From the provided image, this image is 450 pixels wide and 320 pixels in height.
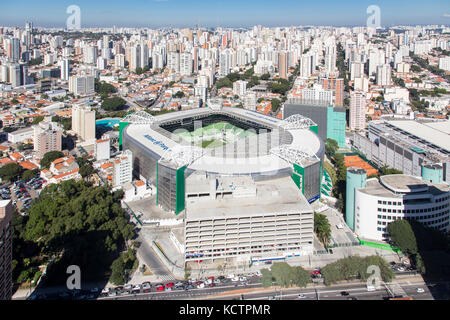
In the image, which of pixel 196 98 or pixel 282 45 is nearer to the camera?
pixel 196 98

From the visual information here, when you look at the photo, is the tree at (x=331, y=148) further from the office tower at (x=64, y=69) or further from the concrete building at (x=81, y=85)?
the office tower at (x=64, y=69)

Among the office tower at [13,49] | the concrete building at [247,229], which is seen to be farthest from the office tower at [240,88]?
the office tower at [13,49]

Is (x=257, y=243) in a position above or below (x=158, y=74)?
below

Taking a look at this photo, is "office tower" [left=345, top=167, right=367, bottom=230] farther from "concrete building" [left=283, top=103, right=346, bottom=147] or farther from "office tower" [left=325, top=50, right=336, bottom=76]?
"office tower" [left=325, top=50, right=336, bottom=76]

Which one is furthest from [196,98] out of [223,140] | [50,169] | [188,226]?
[188,226]

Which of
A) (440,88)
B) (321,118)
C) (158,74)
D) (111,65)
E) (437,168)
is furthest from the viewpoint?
(111,65)

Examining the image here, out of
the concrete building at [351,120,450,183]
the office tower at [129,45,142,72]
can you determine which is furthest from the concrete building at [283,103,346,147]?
the office tower at [129,45,142,72]

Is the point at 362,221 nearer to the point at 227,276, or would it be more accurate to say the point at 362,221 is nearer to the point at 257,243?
the point at 257,243
